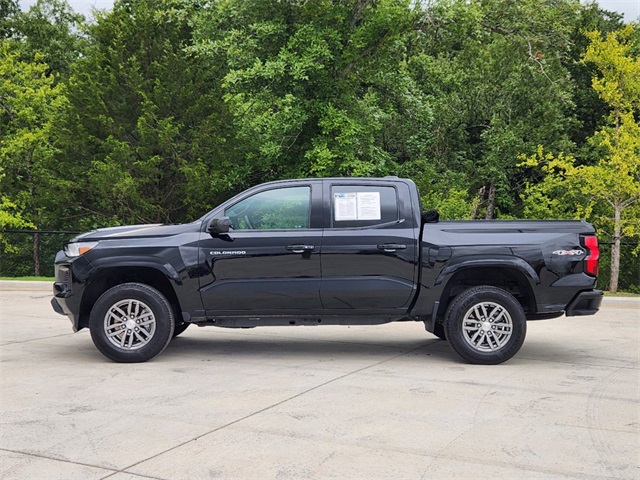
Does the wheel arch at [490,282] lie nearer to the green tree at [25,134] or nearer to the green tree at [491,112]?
the green tree at [25,134]

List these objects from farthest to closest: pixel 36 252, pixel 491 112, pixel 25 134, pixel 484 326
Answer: pixel 491 112, pixel 36 252, pixel 25 134, pixel 484 326

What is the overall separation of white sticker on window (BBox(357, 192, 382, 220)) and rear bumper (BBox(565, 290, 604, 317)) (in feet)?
7.48

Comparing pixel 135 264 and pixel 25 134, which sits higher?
pixel 25 134

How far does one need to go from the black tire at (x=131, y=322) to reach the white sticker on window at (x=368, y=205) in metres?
2.35

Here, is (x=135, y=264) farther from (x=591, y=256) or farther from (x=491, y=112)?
(x=491, y=112)

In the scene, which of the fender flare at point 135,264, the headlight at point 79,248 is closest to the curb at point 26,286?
the headlight at point 79,248

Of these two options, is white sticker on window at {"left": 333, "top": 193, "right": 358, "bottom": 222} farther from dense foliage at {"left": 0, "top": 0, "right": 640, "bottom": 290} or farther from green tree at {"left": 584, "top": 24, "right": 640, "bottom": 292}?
dense foliage at {"left": 0, "top": 0, "right": 640, "bottom": 290}

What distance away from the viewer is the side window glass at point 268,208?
27.0 ft

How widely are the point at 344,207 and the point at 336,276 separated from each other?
2.58 feet

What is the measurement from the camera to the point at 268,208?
8320mm

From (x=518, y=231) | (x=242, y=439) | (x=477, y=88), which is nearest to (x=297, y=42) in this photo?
(x=477, y=88)

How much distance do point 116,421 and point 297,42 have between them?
19.6 metres

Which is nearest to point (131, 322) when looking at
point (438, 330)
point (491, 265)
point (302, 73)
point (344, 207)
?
point (344, 207)

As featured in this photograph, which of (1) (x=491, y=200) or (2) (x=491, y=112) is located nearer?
(2) (x=491, y=112)
